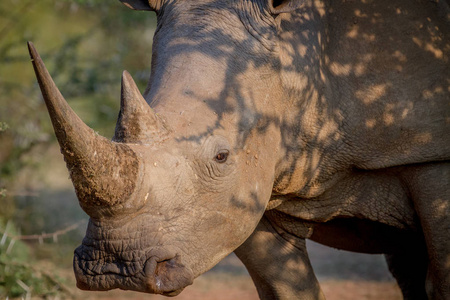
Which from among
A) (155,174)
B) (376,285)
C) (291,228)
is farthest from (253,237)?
(376,285)

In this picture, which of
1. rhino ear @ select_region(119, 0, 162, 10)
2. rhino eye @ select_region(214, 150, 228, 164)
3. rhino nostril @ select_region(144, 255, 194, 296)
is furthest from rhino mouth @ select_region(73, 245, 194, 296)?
rhino ear @ select_region(119, 0, 162, 10)

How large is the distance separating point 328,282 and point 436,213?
14.8ft

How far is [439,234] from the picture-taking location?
15.4 ft

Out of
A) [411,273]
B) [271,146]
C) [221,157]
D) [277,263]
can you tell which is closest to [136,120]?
[221,157]

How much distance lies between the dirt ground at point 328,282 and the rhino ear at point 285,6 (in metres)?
4.48

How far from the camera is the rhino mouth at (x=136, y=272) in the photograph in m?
3.75

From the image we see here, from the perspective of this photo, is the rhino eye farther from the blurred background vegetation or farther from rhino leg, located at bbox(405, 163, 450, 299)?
the blurred background vegetation

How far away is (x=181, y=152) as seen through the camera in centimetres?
397

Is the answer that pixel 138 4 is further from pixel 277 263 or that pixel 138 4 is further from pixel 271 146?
pixel 277 263

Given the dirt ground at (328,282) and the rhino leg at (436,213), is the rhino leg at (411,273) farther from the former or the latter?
the dirt ground at (328,282)

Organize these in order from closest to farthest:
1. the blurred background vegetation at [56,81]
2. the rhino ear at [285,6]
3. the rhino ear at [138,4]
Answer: the rhino ear at [285,6] → the rhino ear at [138,4] → the blurred background vegetation at [56,81]

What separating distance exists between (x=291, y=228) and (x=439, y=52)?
1694 millimetres

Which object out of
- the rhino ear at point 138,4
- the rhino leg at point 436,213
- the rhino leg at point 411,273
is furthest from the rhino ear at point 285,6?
the rhino leg at point 411,273

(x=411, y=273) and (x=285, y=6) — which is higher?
(x=285, y=6)
